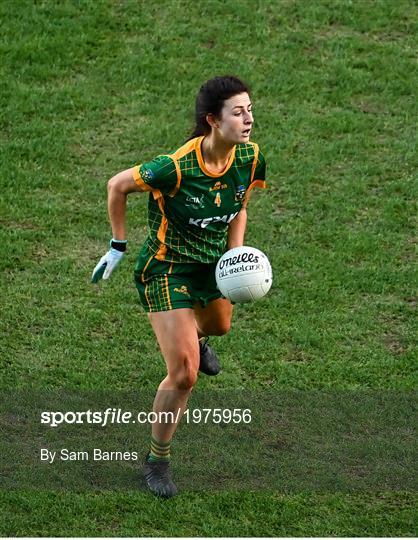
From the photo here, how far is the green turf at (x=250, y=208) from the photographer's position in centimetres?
817

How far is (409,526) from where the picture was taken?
7.90 m

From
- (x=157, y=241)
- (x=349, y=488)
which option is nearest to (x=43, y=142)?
(x=157, y=241)

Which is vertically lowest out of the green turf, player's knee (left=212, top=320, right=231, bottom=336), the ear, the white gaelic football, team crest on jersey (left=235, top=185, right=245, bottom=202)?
the green turf

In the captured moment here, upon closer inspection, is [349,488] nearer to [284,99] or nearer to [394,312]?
[394,312]

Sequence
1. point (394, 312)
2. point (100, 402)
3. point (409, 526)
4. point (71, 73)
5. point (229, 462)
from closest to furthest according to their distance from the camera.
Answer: point (409, 526) → point (229, 462) → point (100, 402) → point (394, 312) → point (71, 73)

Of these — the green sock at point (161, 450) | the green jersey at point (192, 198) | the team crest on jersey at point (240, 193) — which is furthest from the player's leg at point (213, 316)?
the green sock at point (161, 450)

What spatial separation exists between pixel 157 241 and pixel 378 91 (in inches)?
213

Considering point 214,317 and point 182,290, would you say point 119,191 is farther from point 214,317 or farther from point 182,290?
point 214,317

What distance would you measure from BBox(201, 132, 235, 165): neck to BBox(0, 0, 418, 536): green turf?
6.61ft

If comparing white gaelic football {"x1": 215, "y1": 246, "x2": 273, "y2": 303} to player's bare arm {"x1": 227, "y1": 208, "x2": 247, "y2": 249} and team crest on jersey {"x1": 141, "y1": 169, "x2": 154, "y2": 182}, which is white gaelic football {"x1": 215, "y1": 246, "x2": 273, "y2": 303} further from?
team crest on jersey {"x1": 141, "y1": 169, "x2": 154, "y2": 182}

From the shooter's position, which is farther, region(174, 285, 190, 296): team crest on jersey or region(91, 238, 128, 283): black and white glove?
region(91, 238, 128, 283): black and white glove

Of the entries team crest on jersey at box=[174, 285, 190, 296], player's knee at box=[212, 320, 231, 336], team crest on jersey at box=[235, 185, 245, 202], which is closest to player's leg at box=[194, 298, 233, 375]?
player's knee at box=[212, 320, 231, 336]

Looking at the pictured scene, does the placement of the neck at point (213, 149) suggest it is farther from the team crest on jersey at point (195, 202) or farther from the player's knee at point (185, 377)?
the player's knee at point (185, 377)

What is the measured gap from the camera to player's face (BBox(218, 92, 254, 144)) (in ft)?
26.1
